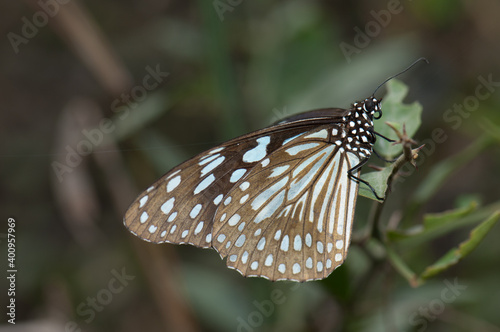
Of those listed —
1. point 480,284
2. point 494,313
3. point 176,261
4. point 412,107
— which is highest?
point 412,107

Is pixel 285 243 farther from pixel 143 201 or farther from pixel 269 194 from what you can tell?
pixel 143 201

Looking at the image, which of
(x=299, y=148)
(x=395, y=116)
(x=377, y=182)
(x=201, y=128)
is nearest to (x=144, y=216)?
(x=299, y=148)

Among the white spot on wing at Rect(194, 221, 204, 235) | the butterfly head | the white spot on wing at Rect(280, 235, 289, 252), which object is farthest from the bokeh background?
the butterfly head

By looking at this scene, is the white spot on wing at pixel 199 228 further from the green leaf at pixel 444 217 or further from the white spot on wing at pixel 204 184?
the green leaf at pixel 444 217

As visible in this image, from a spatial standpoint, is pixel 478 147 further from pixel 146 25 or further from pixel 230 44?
pixel 146 25

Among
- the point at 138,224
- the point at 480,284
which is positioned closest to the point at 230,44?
the point at 138,224

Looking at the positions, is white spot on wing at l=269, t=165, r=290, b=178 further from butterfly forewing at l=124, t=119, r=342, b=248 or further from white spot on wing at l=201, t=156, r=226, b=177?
white spot on wing at l=201, t=156, r=226, b=177
